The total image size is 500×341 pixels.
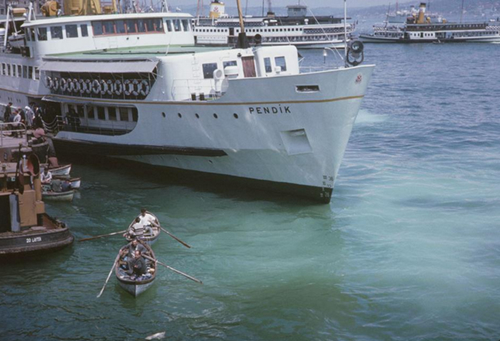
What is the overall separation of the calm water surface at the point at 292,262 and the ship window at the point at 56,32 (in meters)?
7.59

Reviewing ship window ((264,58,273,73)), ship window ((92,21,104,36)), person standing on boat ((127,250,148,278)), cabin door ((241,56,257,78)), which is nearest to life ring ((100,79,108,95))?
ship window ((92,21,104,36))

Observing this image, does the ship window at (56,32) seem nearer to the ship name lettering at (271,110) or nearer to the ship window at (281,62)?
the ship window at (281,62)

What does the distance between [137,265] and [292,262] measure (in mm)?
5364

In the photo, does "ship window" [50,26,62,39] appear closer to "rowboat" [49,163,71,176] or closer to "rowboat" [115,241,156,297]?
"rowboat" [49,163,71,176]

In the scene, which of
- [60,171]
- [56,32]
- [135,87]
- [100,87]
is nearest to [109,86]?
[100,87]

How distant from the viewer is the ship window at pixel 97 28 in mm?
35344

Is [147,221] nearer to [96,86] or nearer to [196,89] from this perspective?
[196,89]

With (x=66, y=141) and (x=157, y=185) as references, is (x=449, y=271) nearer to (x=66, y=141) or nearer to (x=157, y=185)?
(x=157, y=185)

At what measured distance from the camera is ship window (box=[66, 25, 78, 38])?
34912 mm

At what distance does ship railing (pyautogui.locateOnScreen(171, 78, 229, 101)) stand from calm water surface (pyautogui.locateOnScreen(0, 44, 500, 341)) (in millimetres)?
4358

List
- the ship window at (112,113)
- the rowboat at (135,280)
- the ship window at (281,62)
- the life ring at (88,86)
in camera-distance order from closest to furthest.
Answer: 1. the rowboat at (135,280)
2. the ship window at (281,62)
3. the life ring at (88,86)
4. the ship window at (112,113)

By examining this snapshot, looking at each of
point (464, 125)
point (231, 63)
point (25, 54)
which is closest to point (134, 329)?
point (231, 63)

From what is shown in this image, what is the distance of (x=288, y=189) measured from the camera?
89.0 feet

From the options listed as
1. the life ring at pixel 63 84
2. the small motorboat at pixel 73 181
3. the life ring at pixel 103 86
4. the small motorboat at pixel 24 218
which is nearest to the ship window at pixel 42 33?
the life ring at pixel 63 84
